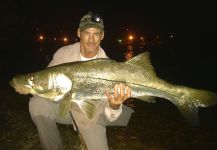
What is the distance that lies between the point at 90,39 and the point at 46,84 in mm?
951

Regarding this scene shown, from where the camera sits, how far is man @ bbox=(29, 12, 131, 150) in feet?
15.0

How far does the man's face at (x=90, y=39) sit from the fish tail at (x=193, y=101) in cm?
146

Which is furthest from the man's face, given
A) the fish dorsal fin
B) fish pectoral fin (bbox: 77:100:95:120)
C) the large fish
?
fish pectoral fin (bbox: 77:100:95:120)

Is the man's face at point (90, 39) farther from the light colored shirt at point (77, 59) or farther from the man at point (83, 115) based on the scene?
the light colored shirt at point (77, 59)

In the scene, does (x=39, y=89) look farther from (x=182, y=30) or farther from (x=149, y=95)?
(x=182, y=30)

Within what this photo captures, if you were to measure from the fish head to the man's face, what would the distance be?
691mm

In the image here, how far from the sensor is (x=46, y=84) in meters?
4.35

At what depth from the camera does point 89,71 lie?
4.31 meters

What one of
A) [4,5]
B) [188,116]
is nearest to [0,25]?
[4,5]

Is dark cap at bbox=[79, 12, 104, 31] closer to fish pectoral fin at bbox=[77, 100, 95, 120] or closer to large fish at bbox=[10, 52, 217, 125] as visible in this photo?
large fish at bbox=[10, 52, 217, 125]

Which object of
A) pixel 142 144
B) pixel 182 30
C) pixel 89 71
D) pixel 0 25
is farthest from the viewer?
pixel 182 30

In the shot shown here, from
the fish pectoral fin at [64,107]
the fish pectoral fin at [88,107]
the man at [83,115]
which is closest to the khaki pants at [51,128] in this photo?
the man at [83,115]

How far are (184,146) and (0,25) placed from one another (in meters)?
29.1

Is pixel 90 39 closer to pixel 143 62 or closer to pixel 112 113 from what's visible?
pixel 143 62
